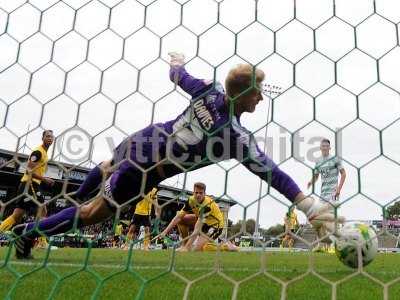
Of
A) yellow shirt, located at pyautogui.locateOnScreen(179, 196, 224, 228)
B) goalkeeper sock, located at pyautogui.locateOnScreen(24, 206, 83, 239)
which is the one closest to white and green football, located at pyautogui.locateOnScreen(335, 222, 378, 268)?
yellow shirt, located at pyautogui.locateOnScreen(179, 196, 224, 228)

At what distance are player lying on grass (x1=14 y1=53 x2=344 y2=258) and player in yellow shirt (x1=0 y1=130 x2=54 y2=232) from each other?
0.73 feet

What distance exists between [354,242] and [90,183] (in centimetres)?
120

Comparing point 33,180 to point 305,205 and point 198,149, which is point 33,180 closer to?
point 198,149

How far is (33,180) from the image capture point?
3.36 metres

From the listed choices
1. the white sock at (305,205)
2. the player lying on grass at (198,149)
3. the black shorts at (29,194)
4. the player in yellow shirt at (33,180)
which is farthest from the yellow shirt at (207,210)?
the black shorts at (29,194)

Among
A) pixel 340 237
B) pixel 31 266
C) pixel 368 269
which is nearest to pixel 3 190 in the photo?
pixel 31 266

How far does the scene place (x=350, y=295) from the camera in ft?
5.04

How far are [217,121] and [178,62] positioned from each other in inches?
10.4

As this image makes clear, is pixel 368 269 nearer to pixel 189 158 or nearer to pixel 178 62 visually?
pixel 189 158

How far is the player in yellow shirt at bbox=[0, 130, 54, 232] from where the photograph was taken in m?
1.92

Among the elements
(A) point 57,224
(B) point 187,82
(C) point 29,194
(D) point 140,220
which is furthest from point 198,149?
(D) point 140,220

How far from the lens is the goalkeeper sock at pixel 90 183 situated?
221 cm

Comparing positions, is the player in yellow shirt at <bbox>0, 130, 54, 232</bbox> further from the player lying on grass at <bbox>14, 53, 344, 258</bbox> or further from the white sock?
the white sock

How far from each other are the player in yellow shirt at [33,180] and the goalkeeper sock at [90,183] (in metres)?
0.19
